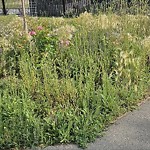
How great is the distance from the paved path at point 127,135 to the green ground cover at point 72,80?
0.33 ft

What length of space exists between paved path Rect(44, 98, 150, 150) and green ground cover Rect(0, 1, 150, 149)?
101 millimetres

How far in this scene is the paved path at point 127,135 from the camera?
3.18 m

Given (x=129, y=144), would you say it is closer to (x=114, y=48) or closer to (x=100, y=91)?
(x=100, y=91)

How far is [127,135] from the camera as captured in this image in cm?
339

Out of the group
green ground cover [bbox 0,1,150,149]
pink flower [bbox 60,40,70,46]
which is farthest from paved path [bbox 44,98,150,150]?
pink flower [bbox 60,40,70,46]

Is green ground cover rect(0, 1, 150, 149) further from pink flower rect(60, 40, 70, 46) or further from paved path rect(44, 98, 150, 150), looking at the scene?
paved path rect(44, 98, 150, 150)

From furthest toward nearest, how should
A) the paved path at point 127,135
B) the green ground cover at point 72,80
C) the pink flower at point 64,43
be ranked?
the pink flower at point 64,43 < the green ground cover at point 72,80 < the paved path at point 127,135

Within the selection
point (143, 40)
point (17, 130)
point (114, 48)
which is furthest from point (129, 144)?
point (143, 40)

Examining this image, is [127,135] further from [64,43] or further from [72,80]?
[64,43]

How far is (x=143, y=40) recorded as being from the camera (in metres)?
5.16

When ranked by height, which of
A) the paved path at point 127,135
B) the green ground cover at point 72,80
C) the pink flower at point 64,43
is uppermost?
the pink flower at point 64,43

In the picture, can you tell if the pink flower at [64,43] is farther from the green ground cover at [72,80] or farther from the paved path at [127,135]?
the paved path at [127,135]

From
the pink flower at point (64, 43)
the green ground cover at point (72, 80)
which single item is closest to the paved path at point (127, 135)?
the green ground cover at point (72, 80)

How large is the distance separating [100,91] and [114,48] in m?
1.12
